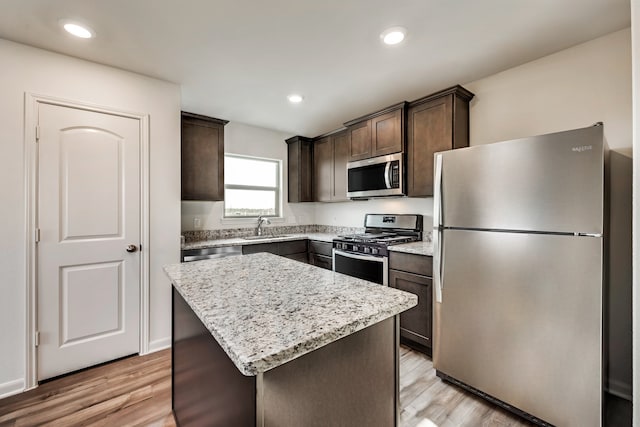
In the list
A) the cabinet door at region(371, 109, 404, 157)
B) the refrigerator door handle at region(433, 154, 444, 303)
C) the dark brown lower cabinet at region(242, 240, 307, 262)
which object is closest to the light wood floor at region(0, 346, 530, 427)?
the refrigerator door handle at region(433, 154, 444, 303)

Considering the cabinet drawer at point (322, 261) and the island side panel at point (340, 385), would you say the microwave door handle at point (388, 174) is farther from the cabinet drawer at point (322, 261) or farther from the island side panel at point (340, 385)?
the island side panel at point (340, 385)

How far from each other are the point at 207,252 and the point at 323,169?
1978 millimetres

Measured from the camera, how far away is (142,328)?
96.1 inches

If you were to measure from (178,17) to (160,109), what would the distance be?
3.34ft

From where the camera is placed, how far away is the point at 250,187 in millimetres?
4035

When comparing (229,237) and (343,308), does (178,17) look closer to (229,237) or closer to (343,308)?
(343,308)

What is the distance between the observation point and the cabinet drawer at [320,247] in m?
3.47

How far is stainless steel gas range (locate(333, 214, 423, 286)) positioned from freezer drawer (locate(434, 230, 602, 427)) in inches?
30.5

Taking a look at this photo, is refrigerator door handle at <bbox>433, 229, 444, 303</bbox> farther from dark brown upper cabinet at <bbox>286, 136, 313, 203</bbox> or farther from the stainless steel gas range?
dark brown upper cabinet at <bbox>286, 136, 313, 203</bbox>

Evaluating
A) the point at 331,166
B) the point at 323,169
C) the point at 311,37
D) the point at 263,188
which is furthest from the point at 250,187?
the point at 311,37

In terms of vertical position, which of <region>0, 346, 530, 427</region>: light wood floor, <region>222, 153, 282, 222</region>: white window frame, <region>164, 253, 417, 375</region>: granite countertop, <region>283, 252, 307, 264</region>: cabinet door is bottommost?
<region>0, 346, 530, 427</region>: light wood floor

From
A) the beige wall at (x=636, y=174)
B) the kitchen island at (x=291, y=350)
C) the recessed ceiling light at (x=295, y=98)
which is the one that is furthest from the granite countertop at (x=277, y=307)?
the recessed ceiling light at (x=295, y=98)

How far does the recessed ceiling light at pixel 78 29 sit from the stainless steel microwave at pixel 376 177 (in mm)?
2575

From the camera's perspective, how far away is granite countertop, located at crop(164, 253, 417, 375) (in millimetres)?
660
